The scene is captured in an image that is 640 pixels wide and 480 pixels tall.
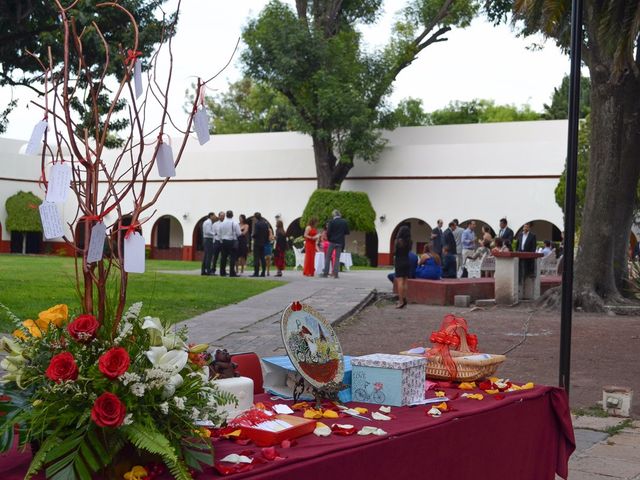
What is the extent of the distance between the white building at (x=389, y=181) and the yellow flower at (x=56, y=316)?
30052 millimetres

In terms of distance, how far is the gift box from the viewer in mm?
3727

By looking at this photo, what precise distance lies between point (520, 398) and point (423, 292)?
43.7ft

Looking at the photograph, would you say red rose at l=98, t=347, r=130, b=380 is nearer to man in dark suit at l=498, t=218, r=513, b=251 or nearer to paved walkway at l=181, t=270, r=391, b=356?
paved walkway at l=181, t=270, r=391, b=356

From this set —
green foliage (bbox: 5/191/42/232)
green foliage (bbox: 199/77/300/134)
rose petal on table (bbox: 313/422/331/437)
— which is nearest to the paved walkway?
rose petal on table (bbox: 313/422/331/437)

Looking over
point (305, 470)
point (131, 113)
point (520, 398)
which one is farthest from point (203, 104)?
point (520, 398)

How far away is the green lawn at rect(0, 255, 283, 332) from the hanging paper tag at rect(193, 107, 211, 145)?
7669 millimetres

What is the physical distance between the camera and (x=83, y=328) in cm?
261

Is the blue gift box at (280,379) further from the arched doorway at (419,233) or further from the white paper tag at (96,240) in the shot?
the arched doorway at (419,233)

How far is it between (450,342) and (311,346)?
1.06m

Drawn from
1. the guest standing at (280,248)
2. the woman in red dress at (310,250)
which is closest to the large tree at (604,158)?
the woman in red dress at (310,250)

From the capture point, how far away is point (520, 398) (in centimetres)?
402

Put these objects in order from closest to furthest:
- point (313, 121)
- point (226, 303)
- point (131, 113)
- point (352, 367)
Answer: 1. point (131, 113)
2. point (352, 367)
3. point (226, 303)
4. point (313, 121)

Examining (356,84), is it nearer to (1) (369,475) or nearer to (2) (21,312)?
(2) (21,312)

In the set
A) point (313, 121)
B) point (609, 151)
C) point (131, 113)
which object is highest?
point (313, 121)
